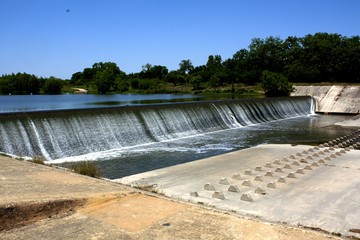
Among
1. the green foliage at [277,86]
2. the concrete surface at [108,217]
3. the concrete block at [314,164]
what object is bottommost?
the concrete block at [314,164]

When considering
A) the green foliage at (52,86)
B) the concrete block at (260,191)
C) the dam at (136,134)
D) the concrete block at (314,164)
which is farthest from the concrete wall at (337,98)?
the green foliage at (52,86)

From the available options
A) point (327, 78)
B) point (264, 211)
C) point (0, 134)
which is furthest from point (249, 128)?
point (327, 78)

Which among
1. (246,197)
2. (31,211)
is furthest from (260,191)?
(31,211)

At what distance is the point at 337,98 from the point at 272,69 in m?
33.6

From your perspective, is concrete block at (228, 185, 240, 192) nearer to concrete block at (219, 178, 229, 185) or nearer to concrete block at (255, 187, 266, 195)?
concrete block at (255, 187, 266, 195)

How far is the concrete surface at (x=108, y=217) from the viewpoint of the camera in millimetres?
4570

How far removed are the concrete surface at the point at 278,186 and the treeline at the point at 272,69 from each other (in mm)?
32901

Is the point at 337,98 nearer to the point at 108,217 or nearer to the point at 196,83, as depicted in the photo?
the point at 108,217

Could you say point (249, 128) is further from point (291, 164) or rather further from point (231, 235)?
point (231, 235)

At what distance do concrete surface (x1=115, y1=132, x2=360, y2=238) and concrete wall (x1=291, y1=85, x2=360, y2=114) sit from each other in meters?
24.0

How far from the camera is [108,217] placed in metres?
5.09

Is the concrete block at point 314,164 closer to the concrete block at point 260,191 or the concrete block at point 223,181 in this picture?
the concrete block at point 223,181

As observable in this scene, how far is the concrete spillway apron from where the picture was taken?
20.9ft

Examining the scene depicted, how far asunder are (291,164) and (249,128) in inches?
468
